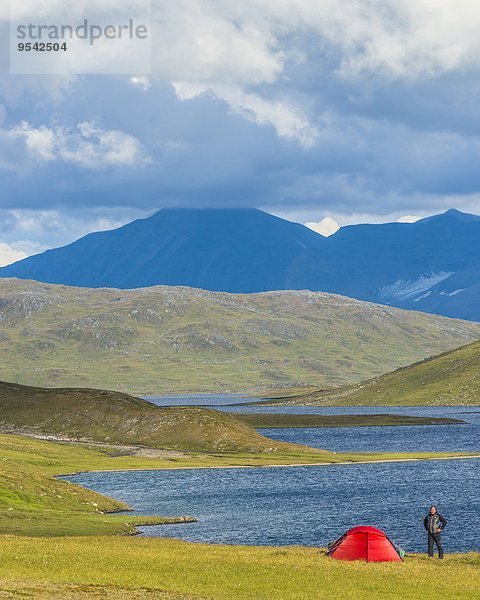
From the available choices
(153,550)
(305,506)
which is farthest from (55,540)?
(305,506)

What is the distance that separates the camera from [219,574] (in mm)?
55719

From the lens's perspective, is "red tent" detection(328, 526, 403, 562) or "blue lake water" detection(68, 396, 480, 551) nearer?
"red tent" detection(328, 526, 403, 562)

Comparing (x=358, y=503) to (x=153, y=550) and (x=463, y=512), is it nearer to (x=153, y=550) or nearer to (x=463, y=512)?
(x=463, y=512)

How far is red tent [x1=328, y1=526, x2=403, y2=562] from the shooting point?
61062mm

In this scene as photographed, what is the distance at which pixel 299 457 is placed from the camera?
174375mm

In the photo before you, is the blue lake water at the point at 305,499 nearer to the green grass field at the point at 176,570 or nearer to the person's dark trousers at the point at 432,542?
the green grass field at the point at 176,570

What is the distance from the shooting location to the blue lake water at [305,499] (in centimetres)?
8956

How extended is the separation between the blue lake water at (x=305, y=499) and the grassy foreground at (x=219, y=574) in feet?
68.5

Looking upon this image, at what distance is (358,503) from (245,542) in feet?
87.9

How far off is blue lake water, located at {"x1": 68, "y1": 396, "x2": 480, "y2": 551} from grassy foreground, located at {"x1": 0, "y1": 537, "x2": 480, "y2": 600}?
2087 centimetres

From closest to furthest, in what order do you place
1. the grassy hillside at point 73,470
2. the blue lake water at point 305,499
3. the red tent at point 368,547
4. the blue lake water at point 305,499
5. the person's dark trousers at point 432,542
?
1. the red tent at point 368,547
2. the person's dark trousers at point 432,542
3. the grassy hillside at point 73,470
4. the blue lake water at point 305,499
5. the blue lake water at point 305,499

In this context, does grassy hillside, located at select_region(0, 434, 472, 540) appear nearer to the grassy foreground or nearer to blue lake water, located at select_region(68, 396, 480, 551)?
blue lake water, located at select_region(68, 396, 480, 551)

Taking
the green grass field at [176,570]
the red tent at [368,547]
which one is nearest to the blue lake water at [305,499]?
the green grass field at [176,570]

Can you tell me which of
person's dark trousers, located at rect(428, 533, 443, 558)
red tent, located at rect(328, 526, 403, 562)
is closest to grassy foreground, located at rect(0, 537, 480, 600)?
person's dark trousers, located at rect(428, 533, 443, 558)
